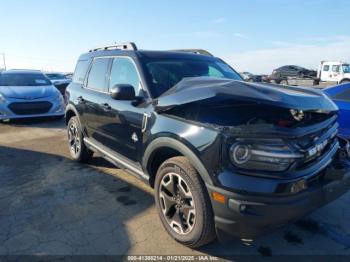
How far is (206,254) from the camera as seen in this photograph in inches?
116

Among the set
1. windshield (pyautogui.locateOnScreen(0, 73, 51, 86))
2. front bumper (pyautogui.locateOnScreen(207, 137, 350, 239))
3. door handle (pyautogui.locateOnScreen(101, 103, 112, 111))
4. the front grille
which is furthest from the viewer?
windshield (pyautogui.locateOnScreen(0, 73, 51, 86))

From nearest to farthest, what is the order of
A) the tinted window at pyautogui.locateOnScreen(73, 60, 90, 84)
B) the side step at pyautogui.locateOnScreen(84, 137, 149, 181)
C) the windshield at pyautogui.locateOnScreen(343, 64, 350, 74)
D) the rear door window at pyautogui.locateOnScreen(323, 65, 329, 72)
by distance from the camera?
the side step at pyautogui.locateOnScreen(84, 137, 149, 181)
the tinted window at pyautogui.locateOnScreen(73, 60, 90, 84)
the windshield at pyautogui.locateOnScreen(343, 64, 350, 74)
the rear door window at pyautogui.locateOnScreen(323, 65, 329, 72)

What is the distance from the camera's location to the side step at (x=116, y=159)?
12.0 feet

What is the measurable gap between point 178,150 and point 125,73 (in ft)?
4.98

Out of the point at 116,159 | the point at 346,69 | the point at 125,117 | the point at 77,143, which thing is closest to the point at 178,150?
the point at 125,117

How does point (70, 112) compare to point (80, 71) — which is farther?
point (70, 112)

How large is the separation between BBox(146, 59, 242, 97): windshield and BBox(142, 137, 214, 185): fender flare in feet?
1.88

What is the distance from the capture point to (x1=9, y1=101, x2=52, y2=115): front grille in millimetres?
9188

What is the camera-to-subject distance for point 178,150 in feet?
9.38

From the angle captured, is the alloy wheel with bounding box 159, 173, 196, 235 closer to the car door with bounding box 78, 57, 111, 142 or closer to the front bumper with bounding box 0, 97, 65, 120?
the car door with bounding box 78, 57, 111, 142

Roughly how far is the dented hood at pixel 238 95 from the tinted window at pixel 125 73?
23.5 inches

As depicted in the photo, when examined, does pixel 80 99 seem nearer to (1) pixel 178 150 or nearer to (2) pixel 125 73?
(2) pixel 125 73

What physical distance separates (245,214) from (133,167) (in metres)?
1.72

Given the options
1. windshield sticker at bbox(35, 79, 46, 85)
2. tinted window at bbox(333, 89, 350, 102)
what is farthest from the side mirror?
windshield sticker at bbox(35, 79, 46, 85)
